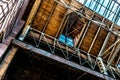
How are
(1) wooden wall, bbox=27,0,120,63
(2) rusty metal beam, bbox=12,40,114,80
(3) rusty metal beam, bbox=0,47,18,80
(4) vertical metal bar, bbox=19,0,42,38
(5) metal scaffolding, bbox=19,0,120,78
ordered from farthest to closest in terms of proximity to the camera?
(1) wooden wall, bbox=27,0,120,63, (4) vertical metal bar, bbox=19,0,42,38, (5) metal scaffolding, bbox=19,0,120,78, (2) rusty metal beam, bbox=12,40,114,80, (3) rusty metal beam, bbox=0,47,18,80

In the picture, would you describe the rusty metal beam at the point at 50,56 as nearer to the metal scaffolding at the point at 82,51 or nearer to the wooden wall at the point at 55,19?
the metal scaffolding at the point at 82,51

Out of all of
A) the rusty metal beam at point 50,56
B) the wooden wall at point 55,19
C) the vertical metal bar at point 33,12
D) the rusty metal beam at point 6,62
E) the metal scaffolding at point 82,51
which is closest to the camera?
the rusty metal beam at point 6,62

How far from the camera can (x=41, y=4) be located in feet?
44.0

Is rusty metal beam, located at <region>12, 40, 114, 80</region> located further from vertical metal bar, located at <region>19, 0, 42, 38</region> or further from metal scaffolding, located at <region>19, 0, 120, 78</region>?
vertical metal bar, located at <region>19, 0, 42, 38</region>

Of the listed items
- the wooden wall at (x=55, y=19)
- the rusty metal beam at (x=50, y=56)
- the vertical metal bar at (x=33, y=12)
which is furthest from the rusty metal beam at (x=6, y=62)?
the wooden wall at (x=55, y=19)

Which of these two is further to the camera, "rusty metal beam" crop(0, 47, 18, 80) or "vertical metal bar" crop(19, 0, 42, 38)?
"vertical metal bar" crop(19, 0, 42, 38)

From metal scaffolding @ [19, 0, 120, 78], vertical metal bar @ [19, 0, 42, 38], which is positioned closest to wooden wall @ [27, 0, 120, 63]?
metal scaffolding @ [19, 0, 120, 78]

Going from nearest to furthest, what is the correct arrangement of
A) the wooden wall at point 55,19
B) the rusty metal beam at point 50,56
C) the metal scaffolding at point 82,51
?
1. the rusty metal beam at point 50,56
2. the metal scaffolding at point 82,51
3. the wooden wall at point 55,19

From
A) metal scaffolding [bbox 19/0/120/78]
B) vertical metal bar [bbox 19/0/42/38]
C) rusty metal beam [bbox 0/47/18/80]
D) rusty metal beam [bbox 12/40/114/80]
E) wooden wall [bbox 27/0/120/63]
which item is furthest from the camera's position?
wooden wall [bbox 27/0/120/63]

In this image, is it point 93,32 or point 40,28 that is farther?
point 93,32

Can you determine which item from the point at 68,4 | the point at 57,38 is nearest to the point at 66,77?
the point at 57,38

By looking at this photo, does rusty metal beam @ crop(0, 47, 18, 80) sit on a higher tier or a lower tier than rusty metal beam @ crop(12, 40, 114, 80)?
lower

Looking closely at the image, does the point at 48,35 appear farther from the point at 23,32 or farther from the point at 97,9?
the point at 97,9

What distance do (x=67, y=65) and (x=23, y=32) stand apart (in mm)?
3296
